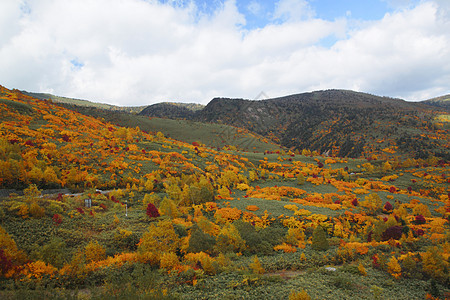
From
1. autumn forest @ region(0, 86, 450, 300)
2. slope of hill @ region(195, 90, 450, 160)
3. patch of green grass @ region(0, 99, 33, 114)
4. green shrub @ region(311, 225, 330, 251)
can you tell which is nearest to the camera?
autumn forest @ region(0, 86, 450, 300)

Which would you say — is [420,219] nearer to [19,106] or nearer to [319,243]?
[319,243]

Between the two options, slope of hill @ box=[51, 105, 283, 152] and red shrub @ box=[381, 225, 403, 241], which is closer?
→ red shrub @ box=[381, 225, 403, 241]

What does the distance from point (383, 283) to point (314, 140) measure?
145350 mm

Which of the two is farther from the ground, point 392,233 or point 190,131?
point 190,131

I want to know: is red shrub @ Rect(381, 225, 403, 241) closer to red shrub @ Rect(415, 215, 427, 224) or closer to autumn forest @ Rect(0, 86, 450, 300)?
autumn forest @ Rect(0, 86, 450, 300)

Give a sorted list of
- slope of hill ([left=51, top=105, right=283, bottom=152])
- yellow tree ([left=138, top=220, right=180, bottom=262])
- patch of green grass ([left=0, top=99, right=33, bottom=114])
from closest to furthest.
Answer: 1. yellow tree ([left=138, top=220, right=180, bottom=262])
2. patch of green grass ([left=0, top=99, right=33, bottom=114])
3. slope of hill ([left=51, top=105, right=283, bottom=152])

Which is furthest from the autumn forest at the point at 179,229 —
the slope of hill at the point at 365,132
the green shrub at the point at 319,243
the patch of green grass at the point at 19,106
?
the slope of hill at the point at 365,132

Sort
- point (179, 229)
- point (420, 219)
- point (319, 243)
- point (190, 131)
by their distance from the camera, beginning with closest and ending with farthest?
point (319, 243) → point (179, 229) → point (420, 219) → point (190, 131)

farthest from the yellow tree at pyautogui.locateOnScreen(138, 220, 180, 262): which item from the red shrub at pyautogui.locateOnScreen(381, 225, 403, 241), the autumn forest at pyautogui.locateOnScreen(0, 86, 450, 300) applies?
the red shrub at pyautogui.locateOnScreen(381, 225, 403, 241)

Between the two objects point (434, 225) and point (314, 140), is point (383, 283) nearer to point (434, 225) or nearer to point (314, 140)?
point (434, 225)

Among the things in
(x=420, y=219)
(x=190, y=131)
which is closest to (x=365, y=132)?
(x=190, y=131)

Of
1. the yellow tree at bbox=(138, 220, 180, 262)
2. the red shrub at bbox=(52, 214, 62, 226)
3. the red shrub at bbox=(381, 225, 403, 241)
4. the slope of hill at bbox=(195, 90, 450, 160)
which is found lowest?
the red shrub at bbox=(381, 225, 403, 241)

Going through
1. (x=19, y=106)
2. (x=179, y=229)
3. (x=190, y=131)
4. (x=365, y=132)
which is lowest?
(x=179, y=229)

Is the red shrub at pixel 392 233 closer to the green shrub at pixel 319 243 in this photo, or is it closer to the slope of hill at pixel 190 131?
the green shrub at pixel 319 243
